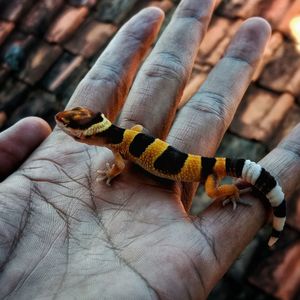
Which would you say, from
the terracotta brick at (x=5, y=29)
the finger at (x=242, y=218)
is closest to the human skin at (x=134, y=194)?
the finger at (x=242, y=218)

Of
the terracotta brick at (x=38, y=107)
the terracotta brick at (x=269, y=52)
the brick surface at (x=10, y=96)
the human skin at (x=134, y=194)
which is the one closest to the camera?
the human skin at (x=134, y=194)

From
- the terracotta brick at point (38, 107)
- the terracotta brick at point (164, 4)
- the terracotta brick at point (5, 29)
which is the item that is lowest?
the terracotta brick at point (38, 107)

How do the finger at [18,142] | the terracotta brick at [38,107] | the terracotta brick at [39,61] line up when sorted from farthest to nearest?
1. the terracotta brick at [39,61]
2. the terracotta brick at [38,107]
3. the finger at [18,142]

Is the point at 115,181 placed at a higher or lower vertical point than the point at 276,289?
higher

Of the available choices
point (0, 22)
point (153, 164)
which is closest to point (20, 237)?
point (153, 164)

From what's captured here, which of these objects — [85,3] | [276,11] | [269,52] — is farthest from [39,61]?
[276,11]

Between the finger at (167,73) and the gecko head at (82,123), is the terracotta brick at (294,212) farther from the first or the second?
the gecko head at (82,123)

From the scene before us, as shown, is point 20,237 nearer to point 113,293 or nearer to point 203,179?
point 113,293
